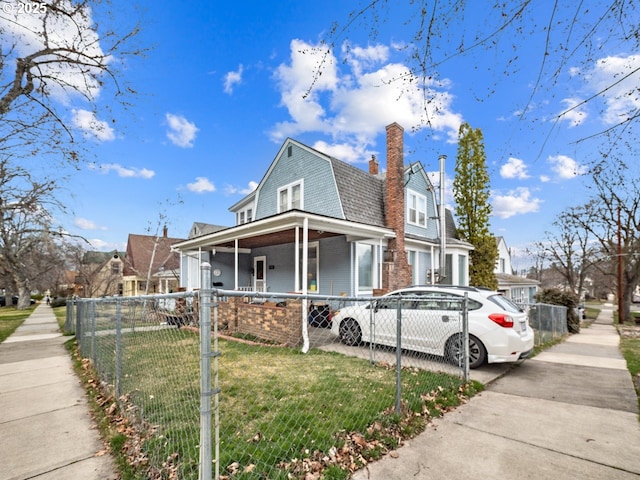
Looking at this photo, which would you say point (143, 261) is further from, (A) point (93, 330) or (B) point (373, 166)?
(A) point (93, 330)

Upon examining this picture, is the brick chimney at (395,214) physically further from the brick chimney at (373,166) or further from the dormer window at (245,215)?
the dormer window at (245,215)

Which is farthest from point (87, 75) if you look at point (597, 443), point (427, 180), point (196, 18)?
point (427, 180)

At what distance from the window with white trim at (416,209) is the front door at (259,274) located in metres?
6.79

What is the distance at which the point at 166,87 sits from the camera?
799 centimetres

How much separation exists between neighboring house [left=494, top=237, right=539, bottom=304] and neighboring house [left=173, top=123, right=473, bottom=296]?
6.82m

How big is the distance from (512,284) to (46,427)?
1012 inches

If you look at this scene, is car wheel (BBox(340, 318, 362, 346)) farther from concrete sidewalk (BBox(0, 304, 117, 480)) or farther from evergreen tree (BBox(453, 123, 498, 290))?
evergreen tree (BBox(453, 123, 498, 290))

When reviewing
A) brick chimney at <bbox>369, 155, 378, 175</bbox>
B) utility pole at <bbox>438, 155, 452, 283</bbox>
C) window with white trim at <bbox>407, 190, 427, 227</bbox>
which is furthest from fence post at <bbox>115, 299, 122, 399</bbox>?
brick chimney at <bbox>369, 155, 378, 175</bbox>

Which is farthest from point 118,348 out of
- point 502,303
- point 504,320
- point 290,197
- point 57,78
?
point 290,197

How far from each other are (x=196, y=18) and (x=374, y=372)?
7223 mm

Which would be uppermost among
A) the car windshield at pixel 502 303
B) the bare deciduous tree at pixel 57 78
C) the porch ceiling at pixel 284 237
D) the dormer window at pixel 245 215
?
the bare deciduous tree at pixel 57 78

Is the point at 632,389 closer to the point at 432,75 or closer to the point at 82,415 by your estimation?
the point at 432,75

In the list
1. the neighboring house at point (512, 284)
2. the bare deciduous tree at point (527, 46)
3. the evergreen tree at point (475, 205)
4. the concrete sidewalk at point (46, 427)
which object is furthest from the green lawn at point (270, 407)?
the neighboring house at point (512, 284)

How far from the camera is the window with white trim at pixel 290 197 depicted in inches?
534
